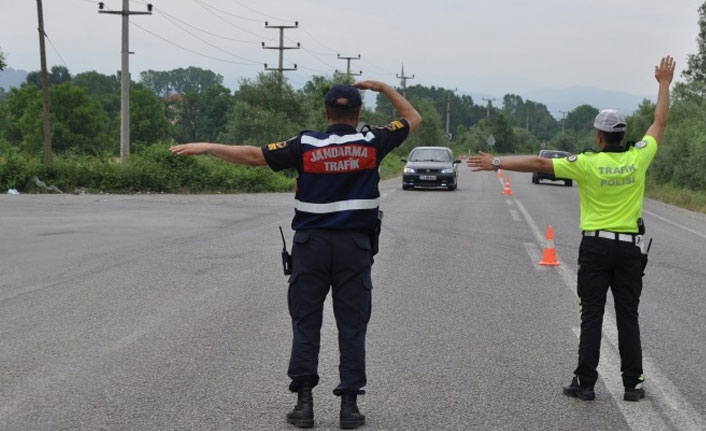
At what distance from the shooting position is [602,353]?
653 cm

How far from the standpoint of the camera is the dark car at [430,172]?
32.0 meters

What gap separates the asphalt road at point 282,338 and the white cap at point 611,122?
65.1 inches

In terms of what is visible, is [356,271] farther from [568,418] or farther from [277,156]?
[568,418]

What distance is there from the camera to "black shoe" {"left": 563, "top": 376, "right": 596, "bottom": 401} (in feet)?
17.2

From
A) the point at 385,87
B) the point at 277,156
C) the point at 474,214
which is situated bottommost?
the point at 474,214

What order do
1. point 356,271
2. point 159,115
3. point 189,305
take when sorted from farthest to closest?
point 159,115
point 189,305
point 356,271

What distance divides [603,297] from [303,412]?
2.04 metres

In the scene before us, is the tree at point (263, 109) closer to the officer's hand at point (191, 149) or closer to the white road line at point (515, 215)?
the white road line at point (515, 215)

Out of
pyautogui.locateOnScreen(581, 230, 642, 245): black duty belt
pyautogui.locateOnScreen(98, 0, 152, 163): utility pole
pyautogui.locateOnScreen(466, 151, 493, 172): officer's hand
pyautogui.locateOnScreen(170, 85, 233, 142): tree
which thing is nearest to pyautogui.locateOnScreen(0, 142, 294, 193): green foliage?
pyautogui.locateOnScreen(98, 0, 152, 163): utility pole

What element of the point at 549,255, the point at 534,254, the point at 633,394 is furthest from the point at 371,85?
the point at 534,254

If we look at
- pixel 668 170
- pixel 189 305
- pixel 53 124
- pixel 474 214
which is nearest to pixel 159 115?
pixel 53 124

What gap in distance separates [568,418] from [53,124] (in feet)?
275

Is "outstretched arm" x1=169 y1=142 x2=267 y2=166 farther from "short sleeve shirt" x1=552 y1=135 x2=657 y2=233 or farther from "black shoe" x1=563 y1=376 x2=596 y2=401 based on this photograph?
"black shoe" x1=563 y1=376 x2=596 y2=401

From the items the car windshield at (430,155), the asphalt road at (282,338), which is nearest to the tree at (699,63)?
the car windshield at (430,155)
